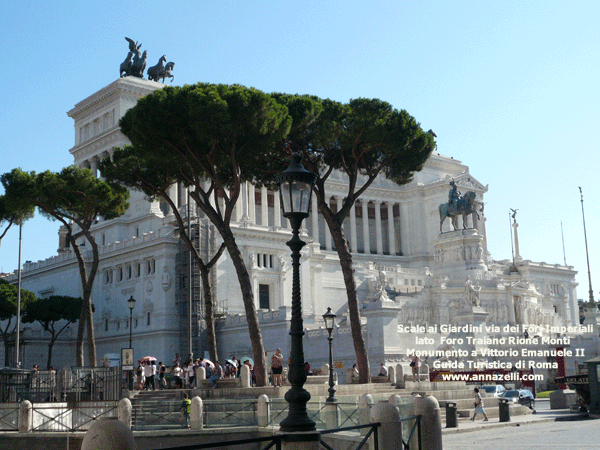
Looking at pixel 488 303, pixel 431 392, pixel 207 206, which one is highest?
pixel 207 206

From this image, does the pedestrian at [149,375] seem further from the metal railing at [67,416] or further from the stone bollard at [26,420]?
the stone bollard at [26,420]

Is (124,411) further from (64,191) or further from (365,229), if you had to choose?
(365,229)

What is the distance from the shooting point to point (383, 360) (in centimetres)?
3731

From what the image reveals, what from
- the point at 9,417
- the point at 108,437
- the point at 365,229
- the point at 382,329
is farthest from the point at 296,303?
the point at 365,229

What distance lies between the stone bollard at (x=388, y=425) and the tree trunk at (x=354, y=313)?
16347 mm

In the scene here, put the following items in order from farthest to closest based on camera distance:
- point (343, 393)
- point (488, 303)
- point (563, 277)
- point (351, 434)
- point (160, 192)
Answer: point (563, 277) → point (488, 303) → point (160, 192) → point (343, 393) → point (351, 434)

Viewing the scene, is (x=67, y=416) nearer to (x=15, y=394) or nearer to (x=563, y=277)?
(x=15, y=394)

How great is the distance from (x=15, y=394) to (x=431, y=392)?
50.4 feet

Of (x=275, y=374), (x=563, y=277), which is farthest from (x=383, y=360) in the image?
(x=563, y=277)

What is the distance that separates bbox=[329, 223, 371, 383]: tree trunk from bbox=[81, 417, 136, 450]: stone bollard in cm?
2079

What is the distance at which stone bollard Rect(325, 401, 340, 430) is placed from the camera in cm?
1608

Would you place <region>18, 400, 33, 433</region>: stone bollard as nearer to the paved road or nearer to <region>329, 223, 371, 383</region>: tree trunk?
<region>329, 223, 371, 383</region>: tree trunk

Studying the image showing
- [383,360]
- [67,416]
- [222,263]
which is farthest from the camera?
[222,263]

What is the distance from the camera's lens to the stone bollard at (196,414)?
67.3 feet
